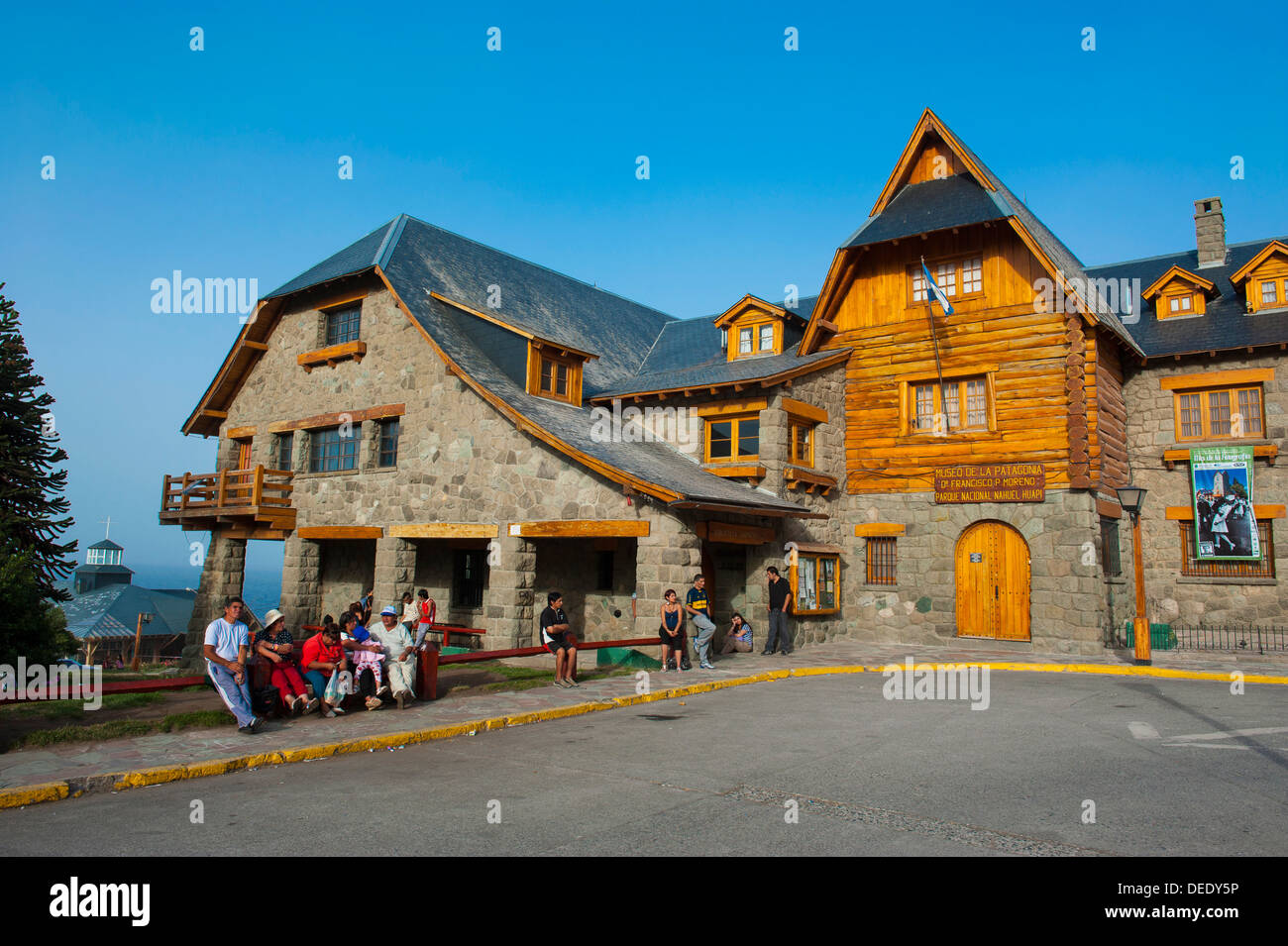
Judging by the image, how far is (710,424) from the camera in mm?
22703

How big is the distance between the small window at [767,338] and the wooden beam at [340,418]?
32.4ft

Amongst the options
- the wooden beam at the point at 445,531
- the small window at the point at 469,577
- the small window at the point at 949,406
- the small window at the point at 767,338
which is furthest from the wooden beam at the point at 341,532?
the small window at the point at 949,406

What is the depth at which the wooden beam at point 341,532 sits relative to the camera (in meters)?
22.0

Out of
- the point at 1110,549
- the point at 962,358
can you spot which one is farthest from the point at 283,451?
the point at 1110,549

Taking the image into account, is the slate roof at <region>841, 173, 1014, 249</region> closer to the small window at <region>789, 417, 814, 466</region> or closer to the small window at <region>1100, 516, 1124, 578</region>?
the small window at <region>789, 417, 814, 466</region>

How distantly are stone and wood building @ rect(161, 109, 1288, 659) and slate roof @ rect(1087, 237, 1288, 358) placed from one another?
11 centimetres

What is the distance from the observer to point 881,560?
2314 centimetres

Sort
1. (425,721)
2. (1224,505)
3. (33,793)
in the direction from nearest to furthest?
1. (33,793)
2. (425,721)
3. (1224,505)

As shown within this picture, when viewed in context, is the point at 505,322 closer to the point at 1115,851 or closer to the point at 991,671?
the point at 991,671

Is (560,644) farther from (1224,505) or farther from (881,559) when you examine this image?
(1224,505)

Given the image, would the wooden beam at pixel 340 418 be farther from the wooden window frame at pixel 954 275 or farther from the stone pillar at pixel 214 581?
the wooden window frame at pixel 954 275

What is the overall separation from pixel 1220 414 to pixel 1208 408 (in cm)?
30

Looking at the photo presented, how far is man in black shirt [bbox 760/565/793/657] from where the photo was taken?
62.3ft
